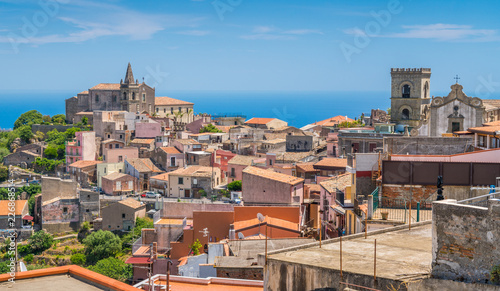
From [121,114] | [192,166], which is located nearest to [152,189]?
[192,166]

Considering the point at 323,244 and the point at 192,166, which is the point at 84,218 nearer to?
the point at 192,166

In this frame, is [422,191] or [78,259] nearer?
[422,191]

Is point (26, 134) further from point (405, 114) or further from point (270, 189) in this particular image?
point (270, 189)

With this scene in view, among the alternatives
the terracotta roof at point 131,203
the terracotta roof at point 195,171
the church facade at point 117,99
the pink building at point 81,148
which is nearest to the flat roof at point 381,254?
the terracotta roof at point 131,203

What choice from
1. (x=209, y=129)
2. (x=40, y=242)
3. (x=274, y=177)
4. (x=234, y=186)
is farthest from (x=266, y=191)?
(x=209, y=129)

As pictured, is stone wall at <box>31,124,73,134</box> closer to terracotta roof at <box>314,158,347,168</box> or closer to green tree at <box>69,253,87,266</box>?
green tree at <box>69,253,87,266</box>

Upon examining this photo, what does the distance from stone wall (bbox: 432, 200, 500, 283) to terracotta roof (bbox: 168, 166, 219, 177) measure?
41282 mm

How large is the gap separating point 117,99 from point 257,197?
2117 inches

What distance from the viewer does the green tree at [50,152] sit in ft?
208

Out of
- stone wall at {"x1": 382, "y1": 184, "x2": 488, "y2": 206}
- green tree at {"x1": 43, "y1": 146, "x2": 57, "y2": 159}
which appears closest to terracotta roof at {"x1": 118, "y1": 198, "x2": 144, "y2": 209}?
green tree at {"x1": 43, "y1": 146, "x2": 57, "y2": 159}

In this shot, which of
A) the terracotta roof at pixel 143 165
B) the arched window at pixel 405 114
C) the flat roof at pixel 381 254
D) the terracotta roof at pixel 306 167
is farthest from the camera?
the arched window at pixel 405 114

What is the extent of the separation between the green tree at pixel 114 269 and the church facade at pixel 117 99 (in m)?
45.3

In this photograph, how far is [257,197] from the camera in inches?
1145

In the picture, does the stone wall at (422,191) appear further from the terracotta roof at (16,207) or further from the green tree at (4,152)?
the green tree at (4,152)
